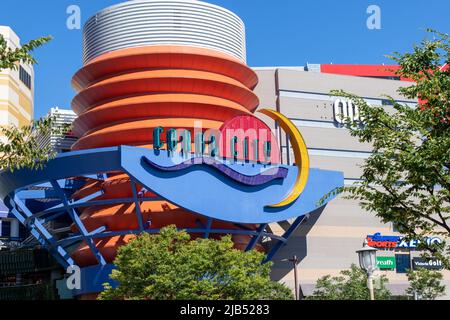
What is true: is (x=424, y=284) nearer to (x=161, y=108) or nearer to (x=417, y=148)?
(x=161, y=108)

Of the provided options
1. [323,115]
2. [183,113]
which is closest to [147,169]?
[183,113]

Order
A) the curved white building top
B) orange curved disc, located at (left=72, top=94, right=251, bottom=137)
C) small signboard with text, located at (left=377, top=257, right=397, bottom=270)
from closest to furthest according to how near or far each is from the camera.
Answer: orange curved disc, located at (left=72, top=94, right=251, bottom=137), the curved white building top, small signboard with text, located at (left=377, top=257, right=397, bottom=270)

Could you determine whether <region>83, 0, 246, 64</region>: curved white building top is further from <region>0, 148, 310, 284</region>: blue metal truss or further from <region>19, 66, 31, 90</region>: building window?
<region>19, 66, 31, 90</region>: building window

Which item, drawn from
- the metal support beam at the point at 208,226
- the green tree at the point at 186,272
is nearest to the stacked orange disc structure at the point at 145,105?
the metal support beam at the point at 208,226

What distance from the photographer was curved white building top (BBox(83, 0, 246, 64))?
59688 mm

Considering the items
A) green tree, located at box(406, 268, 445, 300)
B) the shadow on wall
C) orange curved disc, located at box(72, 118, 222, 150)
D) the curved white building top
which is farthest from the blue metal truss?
the curved white building top

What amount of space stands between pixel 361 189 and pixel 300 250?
142 ft

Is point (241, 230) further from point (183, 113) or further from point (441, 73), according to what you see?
point (441, 73)

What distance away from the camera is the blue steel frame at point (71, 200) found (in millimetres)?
50500

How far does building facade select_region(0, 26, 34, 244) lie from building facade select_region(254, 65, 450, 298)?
34.6 m

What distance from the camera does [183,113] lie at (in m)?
57.7

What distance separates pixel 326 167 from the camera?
68750 millimetres

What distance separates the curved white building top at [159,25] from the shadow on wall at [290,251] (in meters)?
16.6

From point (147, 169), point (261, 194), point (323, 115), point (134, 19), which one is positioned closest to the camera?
point (147, 169)
